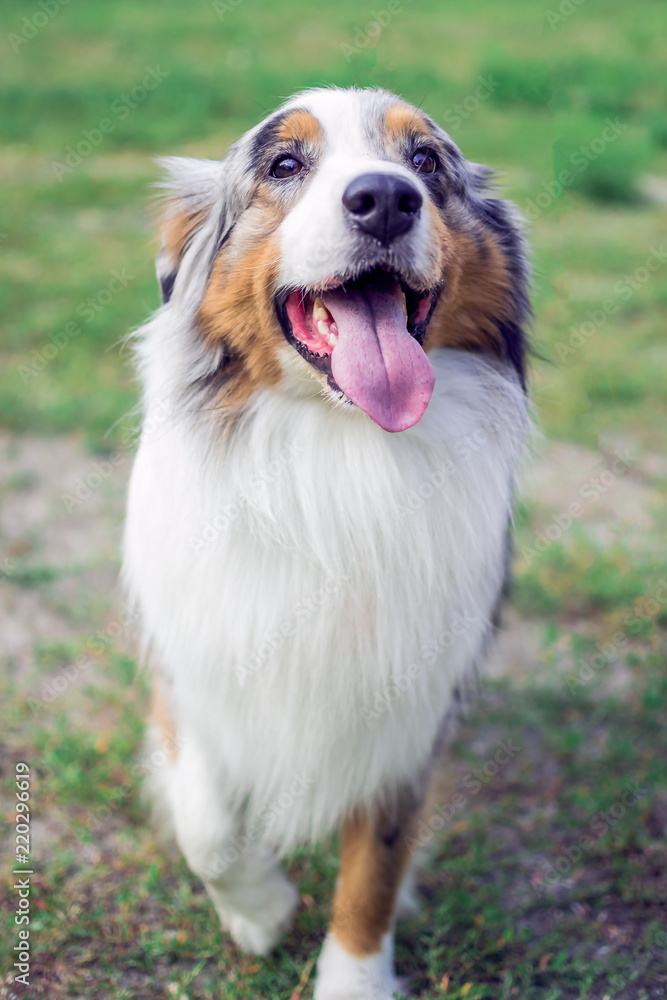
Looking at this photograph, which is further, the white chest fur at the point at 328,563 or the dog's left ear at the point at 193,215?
the dog's left ear at the point at 193,215

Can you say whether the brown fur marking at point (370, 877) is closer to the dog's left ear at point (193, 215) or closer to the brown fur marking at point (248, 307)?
the brown fur marking at point (248, 307)

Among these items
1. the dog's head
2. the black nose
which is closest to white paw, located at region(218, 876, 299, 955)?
the dog's head

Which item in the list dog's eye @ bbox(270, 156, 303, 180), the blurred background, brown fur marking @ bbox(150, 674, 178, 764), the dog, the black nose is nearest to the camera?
the black nose

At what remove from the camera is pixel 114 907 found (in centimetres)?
287

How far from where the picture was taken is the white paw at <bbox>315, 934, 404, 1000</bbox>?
260 centimetres

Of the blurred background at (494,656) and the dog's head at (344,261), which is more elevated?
the dog's head at (344,261)

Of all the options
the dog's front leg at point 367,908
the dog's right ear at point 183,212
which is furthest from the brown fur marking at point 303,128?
the dog's front leg at point 367,908

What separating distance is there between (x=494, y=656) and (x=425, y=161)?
89.2 inches

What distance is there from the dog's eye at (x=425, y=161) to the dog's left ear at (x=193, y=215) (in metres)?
0.47

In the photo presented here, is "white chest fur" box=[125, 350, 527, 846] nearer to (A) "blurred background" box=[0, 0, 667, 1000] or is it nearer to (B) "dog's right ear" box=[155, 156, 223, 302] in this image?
(B) "dog's right ear" box=[155, 156, 223, 302]

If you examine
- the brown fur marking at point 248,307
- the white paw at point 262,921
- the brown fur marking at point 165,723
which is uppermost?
the brown fur marking at point 248,307

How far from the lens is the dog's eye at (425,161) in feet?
8.04

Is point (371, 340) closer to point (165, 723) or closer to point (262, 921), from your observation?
point (165, 723)

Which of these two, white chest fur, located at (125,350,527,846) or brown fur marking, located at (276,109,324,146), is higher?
brown fur marking, located at (276,109,324,146)
